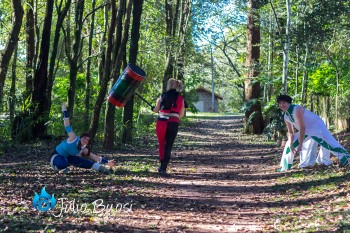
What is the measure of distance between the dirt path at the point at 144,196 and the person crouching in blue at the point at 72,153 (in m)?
0.23

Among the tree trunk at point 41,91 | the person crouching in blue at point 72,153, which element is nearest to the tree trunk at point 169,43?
the tree trunk at point 41,91

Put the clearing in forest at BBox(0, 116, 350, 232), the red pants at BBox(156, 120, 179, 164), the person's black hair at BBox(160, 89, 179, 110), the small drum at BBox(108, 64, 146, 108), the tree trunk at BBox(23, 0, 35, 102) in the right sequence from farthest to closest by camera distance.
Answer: the tree trunk at BBox(23, 0, 35, 102) → the small drum at BBox(108, 64, 146, 108) → the red pants at BBox(156, 120, 179, 164) → the person's black hair at BBox(160, 89, 179, 110) → the clearing in forest at BBox(0, 116, 350, 232)

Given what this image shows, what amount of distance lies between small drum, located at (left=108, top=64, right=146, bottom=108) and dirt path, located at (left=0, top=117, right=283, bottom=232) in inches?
62.4

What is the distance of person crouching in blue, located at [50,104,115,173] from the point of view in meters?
11.8

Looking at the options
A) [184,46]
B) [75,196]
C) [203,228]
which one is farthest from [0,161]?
[184,46]

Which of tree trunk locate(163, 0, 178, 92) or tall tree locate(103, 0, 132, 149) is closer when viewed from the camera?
tall tree locate(103, 0, 132, 149)

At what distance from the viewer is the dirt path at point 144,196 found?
7.52 meters

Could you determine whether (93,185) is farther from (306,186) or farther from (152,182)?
(306,186)

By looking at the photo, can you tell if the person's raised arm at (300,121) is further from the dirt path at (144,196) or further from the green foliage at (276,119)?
the green foliage at (276,119)

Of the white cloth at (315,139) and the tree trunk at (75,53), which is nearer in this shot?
the white cloth at (315,139)

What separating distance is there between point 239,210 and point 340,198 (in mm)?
1623

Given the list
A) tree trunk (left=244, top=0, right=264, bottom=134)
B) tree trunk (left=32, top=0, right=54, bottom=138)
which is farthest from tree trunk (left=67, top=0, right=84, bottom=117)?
tree trunk (left=244, top=0, right=264, bottom=134)

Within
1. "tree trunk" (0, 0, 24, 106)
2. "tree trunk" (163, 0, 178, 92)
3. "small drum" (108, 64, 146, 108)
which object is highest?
"tree trunk" (163, 0, 178, 92)

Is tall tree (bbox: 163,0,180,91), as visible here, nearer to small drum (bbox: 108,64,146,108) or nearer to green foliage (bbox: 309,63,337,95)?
green foliage (bbox: 309,63,337,95)
